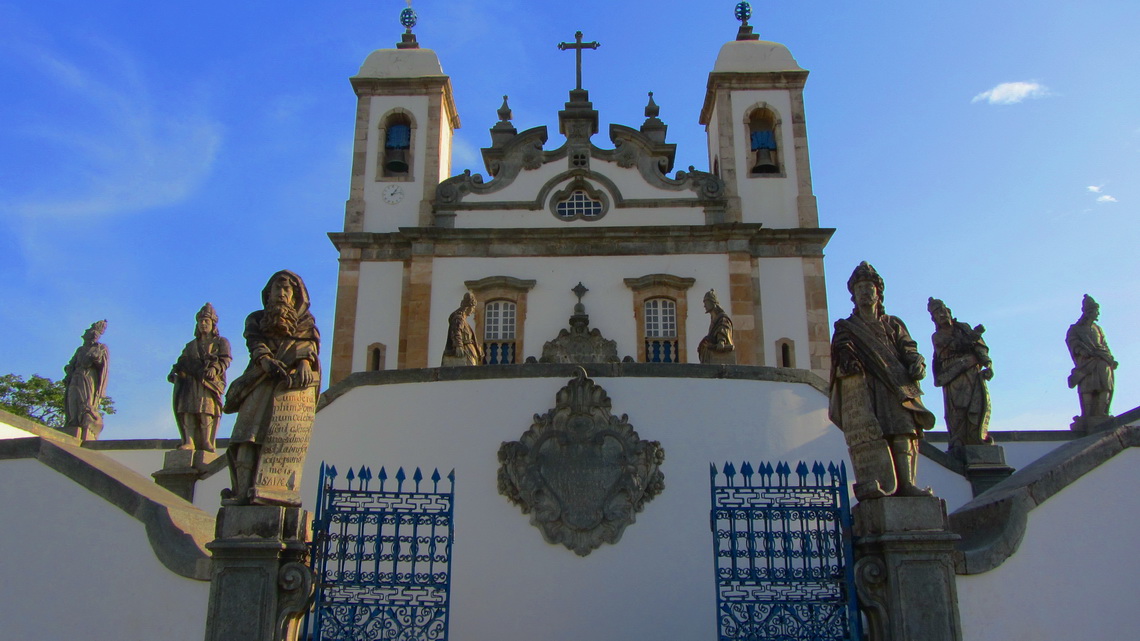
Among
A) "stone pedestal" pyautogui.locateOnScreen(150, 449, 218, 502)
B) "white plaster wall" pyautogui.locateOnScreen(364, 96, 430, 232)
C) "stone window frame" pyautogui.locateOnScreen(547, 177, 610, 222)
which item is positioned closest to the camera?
"stone pedestal" pyautogui.locateOnScreen(150, 449, 218, 502)

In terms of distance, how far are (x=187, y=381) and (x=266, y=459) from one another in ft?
22.0

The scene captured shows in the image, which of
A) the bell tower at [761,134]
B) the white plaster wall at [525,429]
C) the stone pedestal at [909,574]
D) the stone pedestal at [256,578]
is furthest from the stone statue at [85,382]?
the bell tower at [761,134]

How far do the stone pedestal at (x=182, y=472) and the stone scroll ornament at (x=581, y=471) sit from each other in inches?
172

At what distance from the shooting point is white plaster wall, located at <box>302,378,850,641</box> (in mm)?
9164

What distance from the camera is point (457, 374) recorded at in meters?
10.2

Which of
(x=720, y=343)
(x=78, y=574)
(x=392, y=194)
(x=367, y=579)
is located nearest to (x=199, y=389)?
(x=78, y=574)

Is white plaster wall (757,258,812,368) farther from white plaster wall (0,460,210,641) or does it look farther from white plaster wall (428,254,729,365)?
white plaster wall (0,460,210,641)

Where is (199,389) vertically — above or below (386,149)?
below

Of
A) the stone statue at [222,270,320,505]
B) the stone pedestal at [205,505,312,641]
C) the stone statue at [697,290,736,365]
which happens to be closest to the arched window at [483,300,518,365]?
the stone statue at [697,290,736,365]

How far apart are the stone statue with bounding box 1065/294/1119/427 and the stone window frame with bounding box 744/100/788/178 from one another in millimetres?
9792

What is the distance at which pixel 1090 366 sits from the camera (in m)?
14.2

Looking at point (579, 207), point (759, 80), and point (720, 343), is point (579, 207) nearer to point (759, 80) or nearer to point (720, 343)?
point (759, 80)

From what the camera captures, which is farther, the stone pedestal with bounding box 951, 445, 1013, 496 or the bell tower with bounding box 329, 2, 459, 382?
the bell tower with bounding box 329, 2, 459, 382

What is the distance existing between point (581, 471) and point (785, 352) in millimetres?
12451
